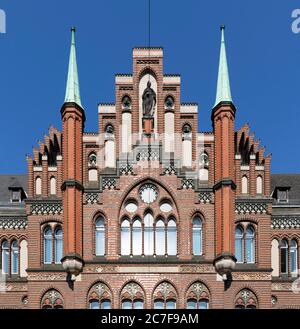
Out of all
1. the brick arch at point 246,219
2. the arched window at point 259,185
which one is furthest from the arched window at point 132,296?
the arched window at point 259,185

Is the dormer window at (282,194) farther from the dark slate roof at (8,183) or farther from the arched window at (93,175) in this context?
the dark slate roof at (8,183)

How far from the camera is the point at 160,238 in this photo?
1722 inches

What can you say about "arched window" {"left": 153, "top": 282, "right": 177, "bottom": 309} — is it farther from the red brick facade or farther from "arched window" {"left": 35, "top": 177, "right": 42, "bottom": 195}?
"arched window" {"left": 35, "top": 177, "right": 42, "bottom": 195}

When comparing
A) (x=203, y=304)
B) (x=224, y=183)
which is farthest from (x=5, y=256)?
(x=224, y=183)

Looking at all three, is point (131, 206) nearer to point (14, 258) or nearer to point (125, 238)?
point (125, 238)

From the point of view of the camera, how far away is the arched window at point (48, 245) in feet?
144

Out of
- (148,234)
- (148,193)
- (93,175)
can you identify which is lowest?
(148,234)

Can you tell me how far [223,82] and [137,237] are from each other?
8993mm

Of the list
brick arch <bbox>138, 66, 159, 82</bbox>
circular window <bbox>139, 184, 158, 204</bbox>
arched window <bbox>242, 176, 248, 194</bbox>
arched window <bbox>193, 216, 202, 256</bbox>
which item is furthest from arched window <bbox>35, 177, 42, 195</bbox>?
arched window <bbox>242, 176, 248, 194</bbox>

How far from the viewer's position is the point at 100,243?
43.7m

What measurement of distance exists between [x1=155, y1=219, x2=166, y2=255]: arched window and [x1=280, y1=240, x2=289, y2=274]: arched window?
6.16 metres

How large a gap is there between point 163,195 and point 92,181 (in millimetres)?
3666
